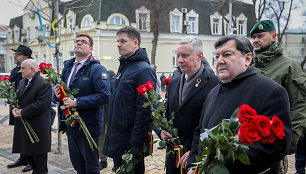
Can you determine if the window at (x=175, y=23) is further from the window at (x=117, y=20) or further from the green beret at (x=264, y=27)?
the green beret at (x=264, y=27)

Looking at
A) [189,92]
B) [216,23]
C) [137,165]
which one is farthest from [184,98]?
[216,23]

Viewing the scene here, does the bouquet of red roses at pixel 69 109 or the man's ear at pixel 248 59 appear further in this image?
the bouquet of red roses at pixel 69 109

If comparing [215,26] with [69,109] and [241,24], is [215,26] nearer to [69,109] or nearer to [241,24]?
[241,24]

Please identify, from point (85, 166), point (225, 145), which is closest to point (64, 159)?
point (85, 166)

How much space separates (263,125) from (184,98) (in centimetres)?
159

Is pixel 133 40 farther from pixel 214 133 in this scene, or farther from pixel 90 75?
pixel 214 133

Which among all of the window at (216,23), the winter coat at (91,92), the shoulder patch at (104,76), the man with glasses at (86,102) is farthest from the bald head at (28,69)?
the window at (216,23)

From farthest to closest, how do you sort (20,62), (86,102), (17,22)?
1. (17,22)
2. (20,62)
3. (86,102)

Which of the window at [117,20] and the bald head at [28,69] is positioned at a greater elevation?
the window at [117,20]

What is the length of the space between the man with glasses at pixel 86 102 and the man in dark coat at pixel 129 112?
0.41 m

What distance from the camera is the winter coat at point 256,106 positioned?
1946mm

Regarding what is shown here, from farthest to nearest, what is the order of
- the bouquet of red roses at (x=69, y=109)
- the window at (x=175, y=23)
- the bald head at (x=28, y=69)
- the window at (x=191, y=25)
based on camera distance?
1. the window at (x=191, y=25)
2. the window at (x=175, y=23)
3. the bald head at (x=28, y=69)
4. the bouquet of red roses at (x=69, y=109)

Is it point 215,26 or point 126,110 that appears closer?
point 126,110

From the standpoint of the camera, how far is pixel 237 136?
1.66 meters
